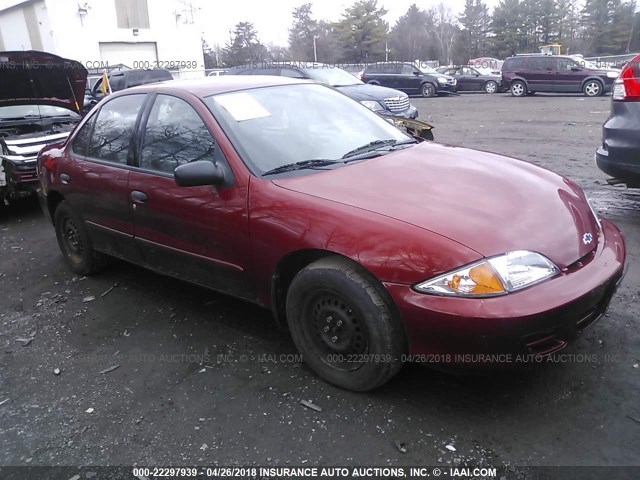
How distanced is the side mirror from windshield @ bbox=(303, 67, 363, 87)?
9.59 meters

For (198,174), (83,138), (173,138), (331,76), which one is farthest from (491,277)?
(331,76)

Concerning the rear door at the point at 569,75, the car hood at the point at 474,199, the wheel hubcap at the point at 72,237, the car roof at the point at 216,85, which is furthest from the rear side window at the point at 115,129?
the rear door at the point at 569,75

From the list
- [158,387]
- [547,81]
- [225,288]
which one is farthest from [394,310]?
[547,81]

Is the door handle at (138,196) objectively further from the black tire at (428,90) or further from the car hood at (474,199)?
the black tire at (428,90)

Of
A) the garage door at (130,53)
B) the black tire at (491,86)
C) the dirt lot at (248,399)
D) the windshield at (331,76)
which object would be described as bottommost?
the dirt lot at (248,399)

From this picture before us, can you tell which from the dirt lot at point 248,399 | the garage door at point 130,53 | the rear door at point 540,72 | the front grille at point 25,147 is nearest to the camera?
the dirt lot at point 248,399

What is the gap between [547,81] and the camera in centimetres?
2095

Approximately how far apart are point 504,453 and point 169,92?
2.98m

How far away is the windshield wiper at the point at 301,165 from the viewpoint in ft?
10.2

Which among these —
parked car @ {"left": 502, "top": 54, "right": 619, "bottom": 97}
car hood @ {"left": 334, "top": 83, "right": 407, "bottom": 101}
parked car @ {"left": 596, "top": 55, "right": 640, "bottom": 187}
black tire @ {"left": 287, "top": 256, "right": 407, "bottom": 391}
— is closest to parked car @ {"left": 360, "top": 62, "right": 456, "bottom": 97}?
parked car @ {"left": 502, "top": 54, "right": 619, "bottom": 97}

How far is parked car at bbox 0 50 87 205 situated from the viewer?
21.6 ft

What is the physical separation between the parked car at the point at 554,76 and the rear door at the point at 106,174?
19.9 meters

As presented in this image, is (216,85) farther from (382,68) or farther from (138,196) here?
(382,68)

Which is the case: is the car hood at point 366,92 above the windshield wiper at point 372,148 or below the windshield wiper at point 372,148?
below
